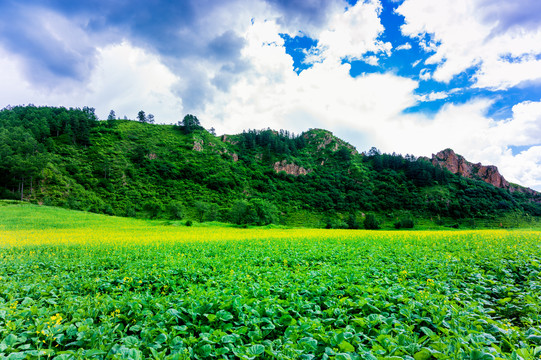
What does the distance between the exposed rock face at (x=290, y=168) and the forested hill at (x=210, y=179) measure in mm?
606

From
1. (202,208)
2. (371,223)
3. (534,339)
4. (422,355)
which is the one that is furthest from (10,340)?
(371,223)

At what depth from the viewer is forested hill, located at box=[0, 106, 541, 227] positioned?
6606 cm

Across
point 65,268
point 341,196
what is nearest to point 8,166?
point 65,268

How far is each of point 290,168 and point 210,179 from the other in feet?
162

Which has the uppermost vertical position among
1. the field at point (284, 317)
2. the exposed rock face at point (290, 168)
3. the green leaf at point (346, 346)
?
the exposed rock face at point (290, 168)

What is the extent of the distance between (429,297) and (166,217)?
73116 millimetres

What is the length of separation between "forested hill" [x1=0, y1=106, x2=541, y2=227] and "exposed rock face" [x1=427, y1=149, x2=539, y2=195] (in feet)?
38.8

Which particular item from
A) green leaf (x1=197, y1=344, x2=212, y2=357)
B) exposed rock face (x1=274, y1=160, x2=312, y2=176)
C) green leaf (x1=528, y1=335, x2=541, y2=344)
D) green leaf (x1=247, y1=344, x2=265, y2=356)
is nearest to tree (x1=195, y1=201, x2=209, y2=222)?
green leaf (x1=197, y1=344, x2=212, y2=357)

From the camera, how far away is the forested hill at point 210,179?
217 feet

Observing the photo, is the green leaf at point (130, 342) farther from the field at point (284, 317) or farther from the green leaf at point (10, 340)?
the green leaf at point (10, 340)

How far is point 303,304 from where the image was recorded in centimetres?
472

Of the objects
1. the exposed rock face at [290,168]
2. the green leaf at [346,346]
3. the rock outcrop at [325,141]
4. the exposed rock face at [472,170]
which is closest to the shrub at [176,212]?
the green leaf at [346,346]

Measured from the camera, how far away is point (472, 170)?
139 meters

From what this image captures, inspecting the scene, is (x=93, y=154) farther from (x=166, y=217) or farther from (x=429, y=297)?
(x=429, y=297)
